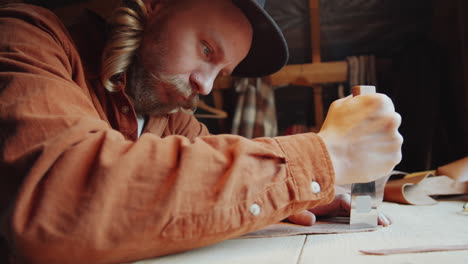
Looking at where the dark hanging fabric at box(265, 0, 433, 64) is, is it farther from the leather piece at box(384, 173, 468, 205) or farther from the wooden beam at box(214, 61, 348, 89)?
the leather piece at box(384, 173, 468, 205)

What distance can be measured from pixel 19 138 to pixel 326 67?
262cm

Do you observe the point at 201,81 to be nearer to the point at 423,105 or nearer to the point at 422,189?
A: the point at 422,189

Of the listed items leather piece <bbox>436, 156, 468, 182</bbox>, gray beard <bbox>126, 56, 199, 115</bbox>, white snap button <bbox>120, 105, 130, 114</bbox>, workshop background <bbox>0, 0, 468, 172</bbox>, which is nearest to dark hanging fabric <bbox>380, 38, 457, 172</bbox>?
workshop background <bbox>0, 0, 468, 172</bbox>

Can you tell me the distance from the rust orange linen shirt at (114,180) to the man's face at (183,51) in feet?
1.77

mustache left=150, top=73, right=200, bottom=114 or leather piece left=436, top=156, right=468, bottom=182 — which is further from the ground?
mustache left=150, top=73, right=200, bottom=114

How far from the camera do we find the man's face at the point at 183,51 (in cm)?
136

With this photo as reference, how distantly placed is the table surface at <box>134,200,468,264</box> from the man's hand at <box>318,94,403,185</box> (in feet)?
0.49

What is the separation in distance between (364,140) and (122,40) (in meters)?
0.87

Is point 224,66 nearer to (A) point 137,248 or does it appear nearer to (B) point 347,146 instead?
(B) point 347,146

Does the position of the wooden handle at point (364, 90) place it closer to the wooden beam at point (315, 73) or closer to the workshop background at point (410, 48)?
the workshop background at point (410, 48)

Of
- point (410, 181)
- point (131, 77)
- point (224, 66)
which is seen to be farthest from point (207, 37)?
point (410, 181)

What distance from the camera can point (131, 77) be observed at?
1434 mm

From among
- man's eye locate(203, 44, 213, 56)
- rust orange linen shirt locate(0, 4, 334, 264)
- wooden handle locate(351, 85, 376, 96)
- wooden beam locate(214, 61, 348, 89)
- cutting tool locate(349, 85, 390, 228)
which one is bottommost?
cutting tool locate(349, 85, 390, 228)

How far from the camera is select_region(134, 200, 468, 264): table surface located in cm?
75
